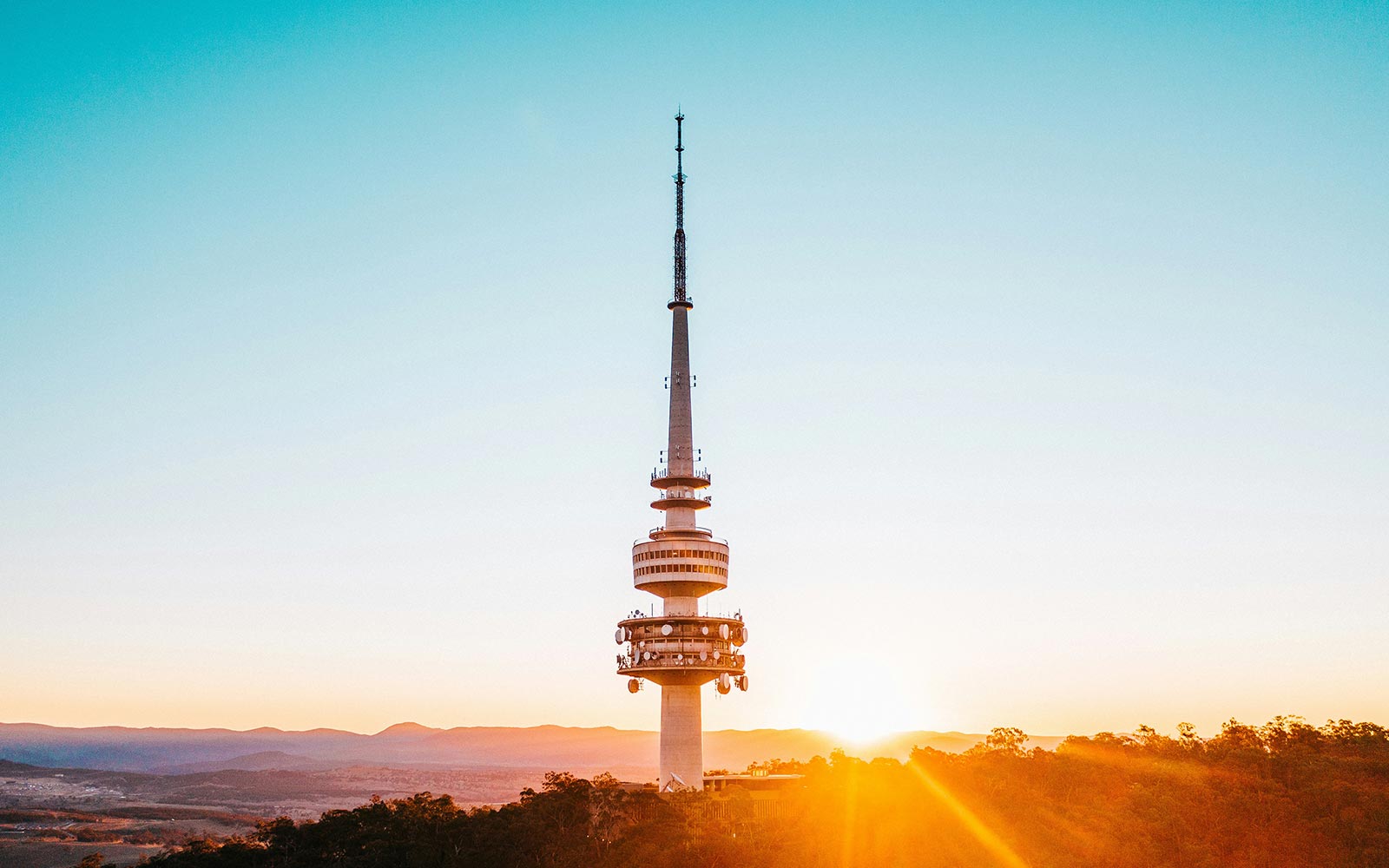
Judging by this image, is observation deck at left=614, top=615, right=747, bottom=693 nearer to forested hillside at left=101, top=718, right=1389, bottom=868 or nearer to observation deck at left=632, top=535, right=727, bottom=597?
observation deck at left=632, top=535, right=727, bottom=597

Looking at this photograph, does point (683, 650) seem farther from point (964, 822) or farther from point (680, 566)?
point (964, 822)

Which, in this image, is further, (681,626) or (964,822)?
(681,626)

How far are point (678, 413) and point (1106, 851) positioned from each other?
60.7m

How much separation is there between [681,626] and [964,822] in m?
37.5

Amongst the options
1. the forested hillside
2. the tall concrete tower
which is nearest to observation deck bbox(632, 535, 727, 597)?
the tall concrete tower

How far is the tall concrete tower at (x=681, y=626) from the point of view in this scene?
108688mm

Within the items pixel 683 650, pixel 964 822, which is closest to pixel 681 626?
pixel 683 650

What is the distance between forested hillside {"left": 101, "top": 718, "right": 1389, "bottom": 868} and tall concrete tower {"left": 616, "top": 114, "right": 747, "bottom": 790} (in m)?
15.1

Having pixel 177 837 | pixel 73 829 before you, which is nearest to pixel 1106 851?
pixel 177 837

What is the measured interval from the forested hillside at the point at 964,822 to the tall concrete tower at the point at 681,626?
15112 mm

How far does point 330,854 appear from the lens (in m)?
79.6

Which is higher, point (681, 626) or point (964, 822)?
point (681, 626)

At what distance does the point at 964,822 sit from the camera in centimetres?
8088

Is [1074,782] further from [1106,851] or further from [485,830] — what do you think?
[485,830]
